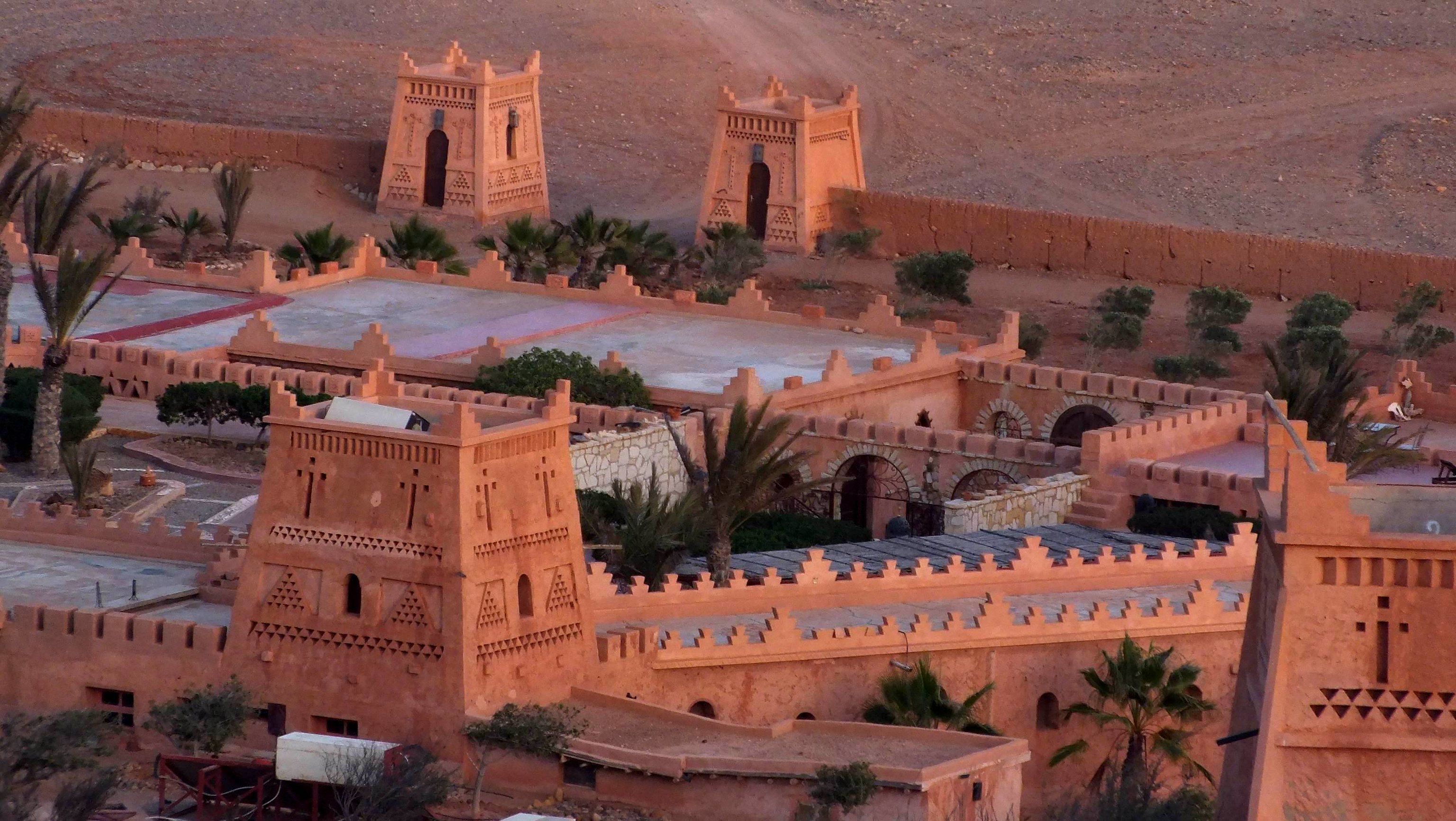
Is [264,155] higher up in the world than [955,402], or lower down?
higher up

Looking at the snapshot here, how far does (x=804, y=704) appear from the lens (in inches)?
1587

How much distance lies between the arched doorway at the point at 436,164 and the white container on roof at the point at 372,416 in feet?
119

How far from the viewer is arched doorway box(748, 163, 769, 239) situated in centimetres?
7169

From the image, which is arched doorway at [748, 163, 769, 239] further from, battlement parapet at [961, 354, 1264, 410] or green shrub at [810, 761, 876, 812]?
green shrub at [810, 761, 876, 812]

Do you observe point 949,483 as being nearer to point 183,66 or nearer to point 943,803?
point 943,803

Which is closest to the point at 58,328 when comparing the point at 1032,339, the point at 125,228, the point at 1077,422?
the point at 125,228

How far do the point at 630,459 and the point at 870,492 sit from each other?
4.12 meters

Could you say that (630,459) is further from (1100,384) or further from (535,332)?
(1100,384)

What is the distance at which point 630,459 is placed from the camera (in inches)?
1997

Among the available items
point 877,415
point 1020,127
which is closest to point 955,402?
point 877,415

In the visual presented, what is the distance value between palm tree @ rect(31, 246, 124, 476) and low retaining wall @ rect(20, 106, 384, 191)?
68.3ft

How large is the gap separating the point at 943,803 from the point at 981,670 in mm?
5672

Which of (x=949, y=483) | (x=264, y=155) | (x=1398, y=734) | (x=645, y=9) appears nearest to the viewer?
(x=1398, y=734)

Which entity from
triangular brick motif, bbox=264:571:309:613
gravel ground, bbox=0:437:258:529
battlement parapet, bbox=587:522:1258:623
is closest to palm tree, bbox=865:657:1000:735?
battlement parapet, bbox=587:522:1258:623
